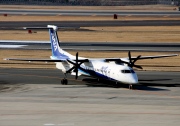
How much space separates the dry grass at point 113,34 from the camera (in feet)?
309

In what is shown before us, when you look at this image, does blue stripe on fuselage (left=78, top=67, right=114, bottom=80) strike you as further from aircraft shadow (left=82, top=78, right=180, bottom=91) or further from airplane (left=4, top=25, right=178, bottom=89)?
aircraft shadow (left=82, top=78, right=180, bottom=91)

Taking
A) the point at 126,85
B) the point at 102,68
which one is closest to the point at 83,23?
the point at 126,85

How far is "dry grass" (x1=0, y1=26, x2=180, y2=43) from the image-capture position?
94312 millimetres

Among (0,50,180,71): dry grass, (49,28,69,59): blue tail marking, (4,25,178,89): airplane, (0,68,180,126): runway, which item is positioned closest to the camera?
(0,68,180,126): runway

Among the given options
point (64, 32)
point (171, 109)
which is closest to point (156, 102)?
point (171, 109)

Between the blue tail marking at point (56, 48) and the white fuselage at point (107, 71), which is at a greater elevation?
the blue tail marking at point (56, 48)

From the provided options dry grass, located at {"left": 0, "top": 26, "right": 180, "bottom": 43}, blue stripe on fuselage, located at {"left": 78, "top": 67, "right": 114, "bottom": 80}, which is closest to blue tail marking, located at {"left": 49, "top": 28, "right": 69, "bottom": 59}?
blue stripe on fuselage, located at {"left": 78, "top": 67, "right": 114, "bottom": 80}

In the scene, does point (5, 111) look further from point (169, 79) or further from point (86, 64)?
point (169, 79)

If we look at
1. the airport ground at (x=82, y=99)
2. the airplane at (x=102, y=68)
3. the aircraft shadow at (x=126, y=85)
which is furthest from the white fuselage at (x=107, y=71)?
the aircraft shadow at (x=126, y=85)

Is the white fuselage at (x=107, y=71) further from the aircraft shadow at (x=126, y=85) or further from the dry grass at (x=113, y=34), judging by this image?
the dry grass at (x=113, y=34)

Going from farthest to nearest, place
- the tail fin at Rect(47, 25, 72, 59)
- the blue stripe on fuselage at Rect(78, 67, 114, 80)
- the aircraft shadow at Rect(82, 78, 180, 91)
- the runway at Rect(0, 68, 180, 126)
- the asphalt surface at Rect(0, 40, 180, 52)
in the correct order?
the asphalt surface at Rect(0, 40, 180, 52) < the tail fin at Rect(47, 25, 72, 59) < the blue stripe on fuselage at Rect(78, 67, 114, 80) < the aircraft shadow at Rect(82, 78, 180, 91) < the runway at Rect(0, 68, 180, 126)

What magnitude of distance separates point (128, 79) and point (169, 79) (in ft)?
28.4

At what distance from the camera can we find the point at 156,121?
121 feet

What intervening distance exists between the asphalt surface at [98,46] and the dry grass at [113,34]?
4.86m
